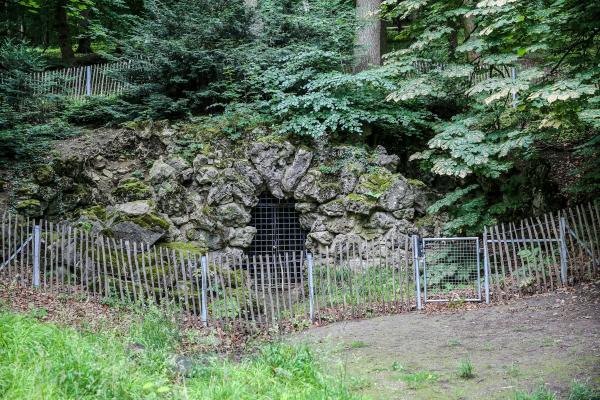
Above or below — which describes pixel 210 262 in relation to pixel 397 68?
below

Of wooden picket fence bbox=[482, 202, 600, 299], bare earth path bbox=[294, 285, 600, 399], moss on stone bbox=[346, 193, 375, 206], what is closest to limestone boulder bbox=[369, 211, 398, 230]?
moss on stone bbox=[346, 193, 375, 206]

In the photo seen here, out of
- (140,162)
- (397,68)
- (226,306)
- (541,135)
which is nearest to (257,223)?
(140,162)

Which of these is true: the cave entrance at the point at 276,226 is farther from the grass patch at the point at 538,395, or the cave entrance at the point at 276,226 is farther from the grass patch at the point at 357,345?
the grass patch at the point at 538,395

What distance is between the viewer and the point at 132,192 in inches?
504

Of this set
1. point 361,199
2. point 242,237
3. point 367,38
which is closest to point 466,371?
point 361,199

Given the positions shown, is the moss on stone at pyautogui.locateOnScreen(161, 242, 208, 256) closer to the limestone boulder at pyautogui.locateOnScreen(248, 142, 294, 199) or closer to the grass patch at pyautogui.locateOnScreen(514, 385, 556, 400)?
the limestone boulder at pyautogui.locateOnScreen(248, 142, 294, 199)

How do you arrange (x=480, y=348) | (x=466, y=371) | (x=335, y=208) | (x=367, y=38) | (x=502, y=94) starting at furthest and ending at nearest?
1. (x=367, y=38)
2. (x=335, y=208)
3. (x=502, y=94)
4. (x=480, y=348)
5. (x=466, y=371)

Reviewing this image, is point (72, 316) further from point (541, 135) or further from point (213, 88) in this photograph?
point (541, 135)

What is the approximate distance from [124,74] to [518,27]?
38.9 ft

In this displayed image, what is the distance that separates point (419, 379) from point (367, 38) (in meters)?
12.8

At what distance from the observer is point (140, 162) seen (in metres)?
14.3

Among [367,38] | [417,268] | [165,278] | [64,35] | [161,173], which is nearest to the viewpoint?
[165,278]

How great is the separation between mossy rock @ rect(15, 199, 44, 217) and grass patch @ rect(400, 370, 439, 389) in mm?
9819

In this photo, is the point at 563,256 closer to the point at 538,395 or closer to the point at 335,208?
the point at 335,208
